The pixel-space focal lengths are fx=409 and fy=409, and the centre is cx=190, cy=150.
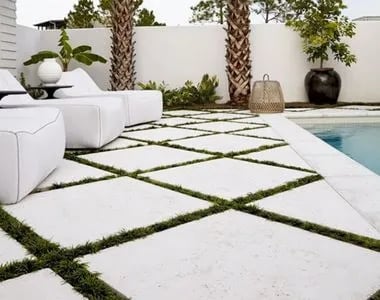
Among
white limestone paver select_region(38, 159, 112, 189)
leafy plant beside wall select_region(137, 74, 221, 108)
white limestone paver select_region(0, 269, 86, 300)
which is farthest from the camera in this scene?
leafy plant beside wall select_region(137, 74, 221, 108)

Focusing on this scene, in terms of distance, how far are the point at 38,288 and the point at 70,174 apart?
148 centimetres

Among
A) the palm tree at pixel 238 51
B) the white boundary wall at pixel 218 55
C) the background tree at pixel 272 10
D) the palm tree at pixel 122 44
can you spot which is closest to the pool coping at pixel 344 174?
the palm tree at pixel 238 51

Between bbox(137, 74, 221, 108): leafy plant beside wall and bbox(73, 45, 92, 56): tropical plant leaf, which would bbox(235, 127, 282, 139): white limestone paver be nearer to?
bbox(137, 74, 221, 108): leafy plant beside wall

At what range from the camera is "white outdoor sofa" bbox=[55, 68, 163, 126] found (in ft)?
16.4

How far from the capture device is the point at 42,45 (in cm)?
878

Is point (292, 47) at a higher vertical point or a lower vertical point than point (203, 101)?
higher

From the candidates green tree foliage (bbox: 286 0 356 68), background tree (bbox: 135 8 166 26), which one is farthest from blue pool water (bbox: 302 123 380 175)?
background tree (bbox: 135 8 166 26)

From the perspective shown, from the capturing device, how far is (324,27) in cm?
763

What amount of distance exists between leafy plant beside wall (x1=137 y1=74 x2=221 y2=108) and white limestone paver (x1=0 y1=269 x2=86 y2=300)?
7035 mm

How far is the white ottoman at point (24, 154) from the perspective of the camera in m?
1.94

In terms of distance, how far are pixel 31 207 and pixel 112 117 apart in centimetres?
193

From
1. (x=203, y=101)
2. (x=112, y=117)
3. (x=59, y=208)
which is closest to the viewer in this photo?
(x=59, y=208)

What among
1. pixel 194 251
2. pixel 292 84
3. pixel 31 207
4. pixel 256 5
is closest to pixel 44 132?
pixel 31 207

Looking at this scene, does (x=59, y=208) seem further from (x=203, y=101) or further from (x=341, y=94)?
(x=341, y=94)
